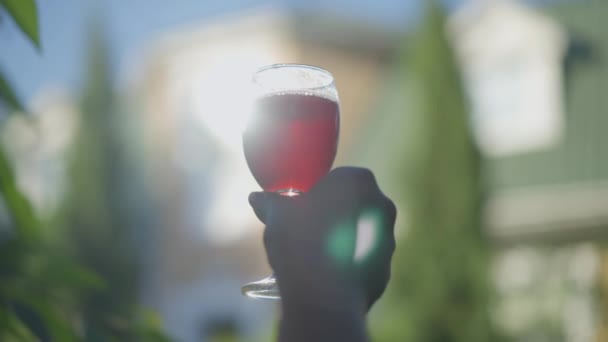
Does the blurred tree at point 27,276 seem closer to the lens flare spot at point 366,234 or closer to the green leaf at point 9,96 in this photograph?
the green leaf at point 9,96

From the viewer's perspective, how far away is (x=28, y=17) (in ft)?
3.39

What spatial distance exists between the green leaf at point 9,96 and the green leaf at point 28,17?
0.15m

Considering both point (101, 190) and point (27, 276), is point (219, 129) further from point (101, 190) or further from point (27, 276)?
point (27, 276)

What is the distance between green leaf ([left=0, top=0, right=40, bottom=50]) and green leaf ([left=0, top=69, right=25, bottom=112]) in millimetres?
146

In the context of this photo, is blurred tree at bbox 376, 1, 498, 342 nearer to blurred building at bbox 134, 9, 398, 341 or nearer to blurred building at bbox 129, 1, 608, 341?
blurred building at bbox 129, 1, 608, 341

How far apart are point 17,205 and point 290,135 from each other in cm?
40

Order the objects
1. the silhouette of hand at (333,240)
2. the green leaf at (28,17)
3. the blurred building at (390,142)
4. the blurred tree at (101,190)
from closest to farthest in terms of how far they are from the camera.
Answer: the silhouette of hand at (333,240) < the green leaf at (28,17) < the blurred building at (390,142) < the blurred tree at (101,190)

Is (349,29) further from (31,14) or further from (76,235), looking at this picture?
(31,14)

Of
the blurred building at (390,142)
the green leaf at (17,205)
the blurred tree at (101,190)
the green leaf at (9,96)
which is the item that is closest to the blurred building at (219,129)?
the blurred building at (390,142)

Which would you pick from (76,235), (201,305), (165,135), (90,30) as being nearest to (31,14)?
(201,305)

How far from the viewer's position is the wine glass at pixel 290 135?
4.17ft

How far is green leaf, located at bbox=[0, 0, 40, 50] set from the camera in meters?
1.03

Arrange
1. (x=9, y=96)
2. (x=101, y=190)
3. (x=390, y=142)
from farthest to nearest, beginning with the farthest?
(x=101, y=190), (x=390, y=142), (x=9, y=96)

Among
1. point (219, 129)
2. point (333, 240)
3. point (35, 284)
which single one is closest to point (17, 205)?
point (35, 284)
